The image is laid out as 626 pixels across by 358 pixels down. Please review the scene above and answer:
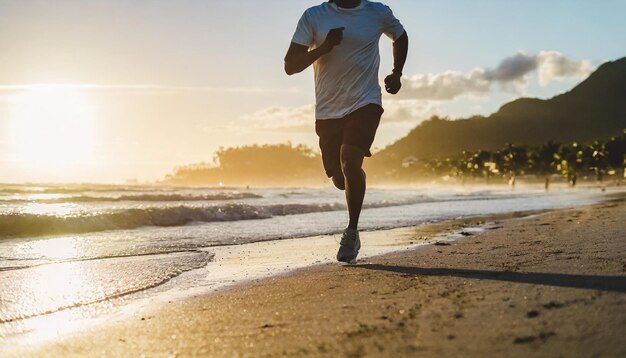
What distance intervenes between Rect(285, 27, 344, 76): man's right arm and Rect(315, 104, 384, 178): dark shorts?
0.49 metres

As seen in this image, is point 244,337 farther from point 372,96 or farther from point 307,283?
point 372,96

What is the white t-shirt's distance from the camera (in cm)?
454

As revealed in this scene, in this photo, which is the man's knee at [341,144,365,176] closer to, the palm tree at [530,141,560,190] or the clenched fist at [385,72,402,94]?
the clenched fist at [385,72,402,94]

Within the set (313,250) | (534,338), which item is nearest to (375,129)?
(313,250)

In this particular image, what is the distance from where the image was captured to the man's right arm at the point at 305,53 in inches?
171

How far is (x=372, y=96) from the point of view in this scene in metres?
4.55

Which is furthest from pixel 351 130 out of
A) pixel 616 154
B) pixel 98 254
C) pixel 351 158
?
pixel 616 154

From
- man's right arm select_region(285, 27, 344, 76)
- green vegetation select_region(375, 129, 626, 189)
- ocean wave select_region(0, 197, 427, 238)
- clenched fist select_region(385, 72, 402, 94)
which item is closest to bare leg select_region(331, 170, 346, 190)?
clenched fist select_region(385, 72, 402, 94)

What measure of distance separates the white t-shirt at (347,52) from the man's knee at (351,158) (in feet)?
0.88

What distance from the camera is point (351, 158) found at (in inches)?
178

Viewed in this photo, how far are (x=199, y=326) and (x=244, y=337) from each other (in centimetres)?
31

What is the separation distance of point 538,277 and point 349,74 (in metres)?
2.25

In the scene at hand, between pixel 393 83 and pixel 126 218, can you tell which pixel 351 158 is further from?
pixel 126 218

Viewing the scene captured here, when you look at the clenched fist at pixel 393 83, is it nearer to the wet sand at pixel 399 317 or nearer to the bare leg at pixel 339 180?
the bare leg at pixel 339 180
